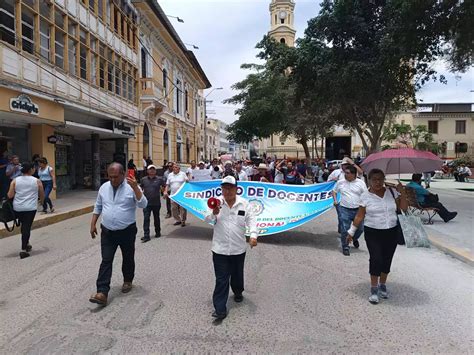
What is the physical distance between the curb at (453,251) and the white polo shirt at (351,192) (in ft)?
6.37

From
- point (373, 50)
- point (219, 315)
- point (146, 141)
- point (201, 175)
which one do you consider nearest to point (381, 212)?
point (219, 315)

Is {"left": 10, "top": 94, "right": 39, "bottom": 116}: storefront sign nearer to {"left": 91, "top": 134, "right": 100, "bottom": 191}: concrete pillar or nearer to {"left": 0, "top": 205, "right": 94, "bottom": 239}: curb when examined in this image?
{"left": 0, "top": 205, "right": 94, "bottom": 239}: curb

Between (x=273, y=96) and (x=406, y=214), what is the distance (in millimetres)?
29236

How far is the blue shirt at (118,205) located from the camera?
4.92 m

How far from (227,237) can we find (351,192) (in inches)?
152

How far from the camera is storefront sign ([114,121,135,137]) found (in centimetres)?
2064

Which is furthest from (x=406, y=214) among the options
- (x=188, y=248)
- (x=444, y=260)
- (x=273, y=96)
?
(x=273, y=96)

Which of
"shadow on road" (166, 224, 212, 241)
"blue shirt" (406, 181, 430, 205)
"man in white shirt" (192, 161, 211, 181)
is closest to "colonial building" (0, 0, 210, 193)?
"man in white shirt" (192, 161, 211, 181)

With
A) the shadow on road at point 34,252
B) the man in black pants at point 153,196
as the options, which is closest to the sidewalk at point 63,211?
the shadow on road at point 34,252

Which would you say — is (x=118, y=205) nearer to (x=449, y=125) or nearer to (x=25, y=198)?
(x=25, y=198)

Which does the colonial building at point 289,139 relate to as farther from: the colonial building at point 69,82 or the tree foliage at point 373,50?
the tree foliage at point 373,50

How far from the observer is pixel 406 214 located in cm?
524

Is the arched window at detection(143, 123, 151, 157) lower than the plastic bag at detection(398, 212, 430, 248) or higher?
higher

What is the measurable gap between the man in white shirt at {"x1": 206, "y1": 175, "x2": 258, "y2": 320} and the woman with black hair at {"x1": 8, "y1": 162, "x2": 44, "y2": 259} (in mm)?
4464
